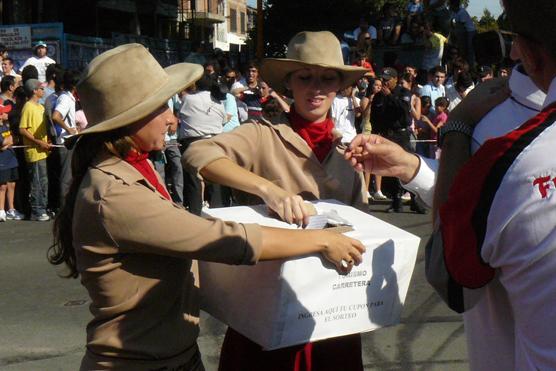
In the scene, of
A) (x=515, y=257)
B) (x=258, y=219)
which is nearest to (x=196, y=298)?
(x=258, y=219)

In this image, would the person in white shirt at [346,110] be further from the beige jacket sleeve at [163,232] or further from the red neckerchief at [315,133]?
the beige jacket sleeve at [163,232]

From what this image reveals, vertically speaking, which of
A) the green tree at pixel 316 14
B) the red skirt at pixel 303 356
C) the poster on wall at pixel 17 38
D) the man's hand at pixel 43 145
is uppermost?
the green tree at pixel 316 14

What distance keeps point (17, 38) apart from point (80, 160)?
13777 millimetres

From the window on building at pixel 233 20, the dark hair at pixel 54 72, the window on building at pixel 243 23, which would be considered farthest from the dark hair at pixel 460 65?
the window on building at pixel 243 23

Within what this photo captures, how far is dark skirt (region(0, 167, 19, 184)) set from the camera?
10.4 m

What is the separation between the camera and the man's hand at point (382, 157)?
2.60m

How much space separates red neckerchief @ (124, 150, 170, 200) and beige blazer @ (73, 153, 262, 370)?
6cm

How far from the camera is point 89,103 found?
7.96 ft

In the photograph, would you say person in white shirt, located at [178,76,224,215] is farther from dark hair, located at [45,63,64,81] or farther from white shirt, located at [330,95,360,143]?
white shirt, located at [330,95,360,143]

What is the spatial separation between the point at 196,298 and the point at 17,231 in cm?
780

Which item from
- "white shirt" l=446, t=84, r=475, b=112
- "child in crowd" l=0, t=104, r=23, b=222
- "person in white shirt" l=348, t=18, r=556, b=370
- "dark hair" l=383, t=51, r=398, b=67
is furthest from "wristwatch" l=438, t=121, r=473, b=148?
"dark hair" l=383, t=51, r=398, b=67

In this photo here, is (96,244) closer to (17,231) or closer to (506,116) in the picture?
(506,116)

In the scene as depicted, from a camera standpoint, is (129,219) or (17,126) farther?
(17,126)

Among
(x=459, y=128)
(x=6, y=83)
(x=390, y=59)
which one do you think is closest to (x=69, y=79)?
(x=6, y=83)
